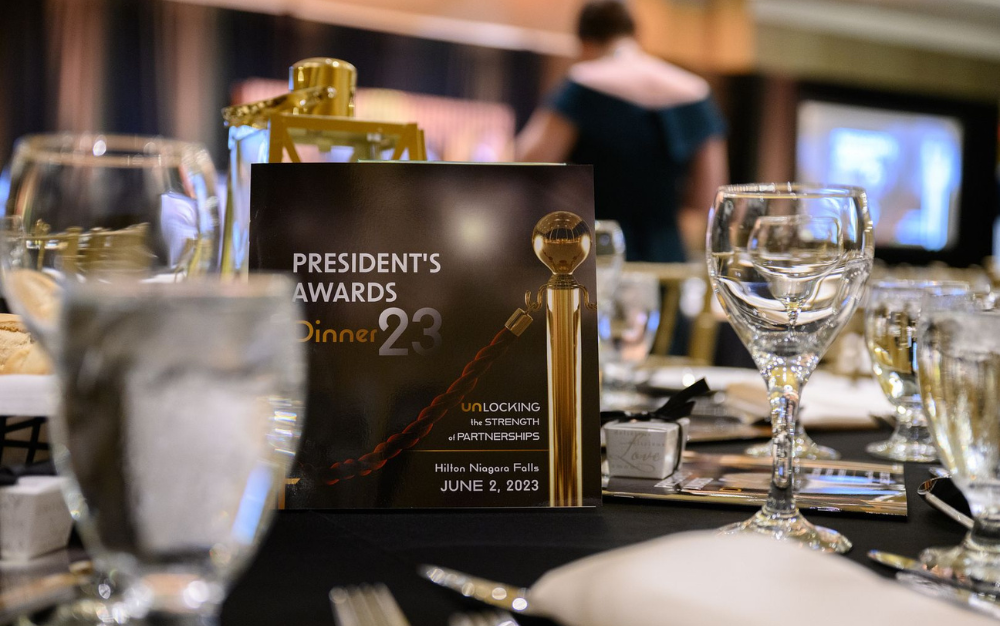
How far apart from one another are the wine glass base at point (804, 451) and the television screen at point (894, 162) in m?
7.51

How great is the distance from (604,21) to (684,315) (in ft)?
3.33

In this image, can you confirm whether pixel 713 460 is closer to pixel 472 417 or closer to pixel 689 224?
pixel 472 417

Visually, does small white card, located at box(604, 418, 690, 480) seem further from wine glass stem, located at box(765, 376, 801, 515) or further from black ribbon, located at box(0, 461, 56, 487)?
black ribbon, located at box(0, 461, 56, 487)

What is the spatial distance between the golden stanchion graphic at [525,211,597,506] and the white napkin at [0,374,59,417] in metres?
0.31

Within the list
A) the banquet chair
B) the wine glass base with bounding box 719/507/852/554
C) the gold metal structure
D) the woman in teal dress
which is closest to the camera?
the wine glass base with bounding box 719/507/852/554

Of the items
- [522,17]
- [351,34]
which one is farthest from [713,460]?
[522,17]

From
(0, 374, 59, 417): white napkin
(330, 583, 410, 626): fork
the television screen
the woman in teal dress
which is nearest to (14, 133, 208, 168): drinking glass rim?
(0, 374, 59, 417): white napkin

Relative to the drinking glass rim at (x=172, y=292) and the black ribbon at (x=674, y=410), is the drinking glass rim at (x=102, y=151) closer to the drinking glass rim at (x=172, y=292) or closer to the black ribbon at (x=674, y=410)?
the drinking glass rim at (x=172, y=292)

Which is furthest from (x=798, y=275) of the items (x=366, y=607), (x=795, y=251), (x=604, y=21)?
(x=604, y=21)

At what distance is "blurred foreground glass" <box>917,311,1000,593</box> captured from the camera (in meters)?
0.47

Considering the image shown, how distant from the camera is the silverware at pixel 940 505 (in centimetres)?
61

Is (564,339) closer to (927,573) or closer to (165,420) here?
(927,573)

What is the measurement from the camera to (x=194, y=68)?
5.28 meters

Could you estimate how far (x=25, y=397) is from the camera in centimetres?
52
